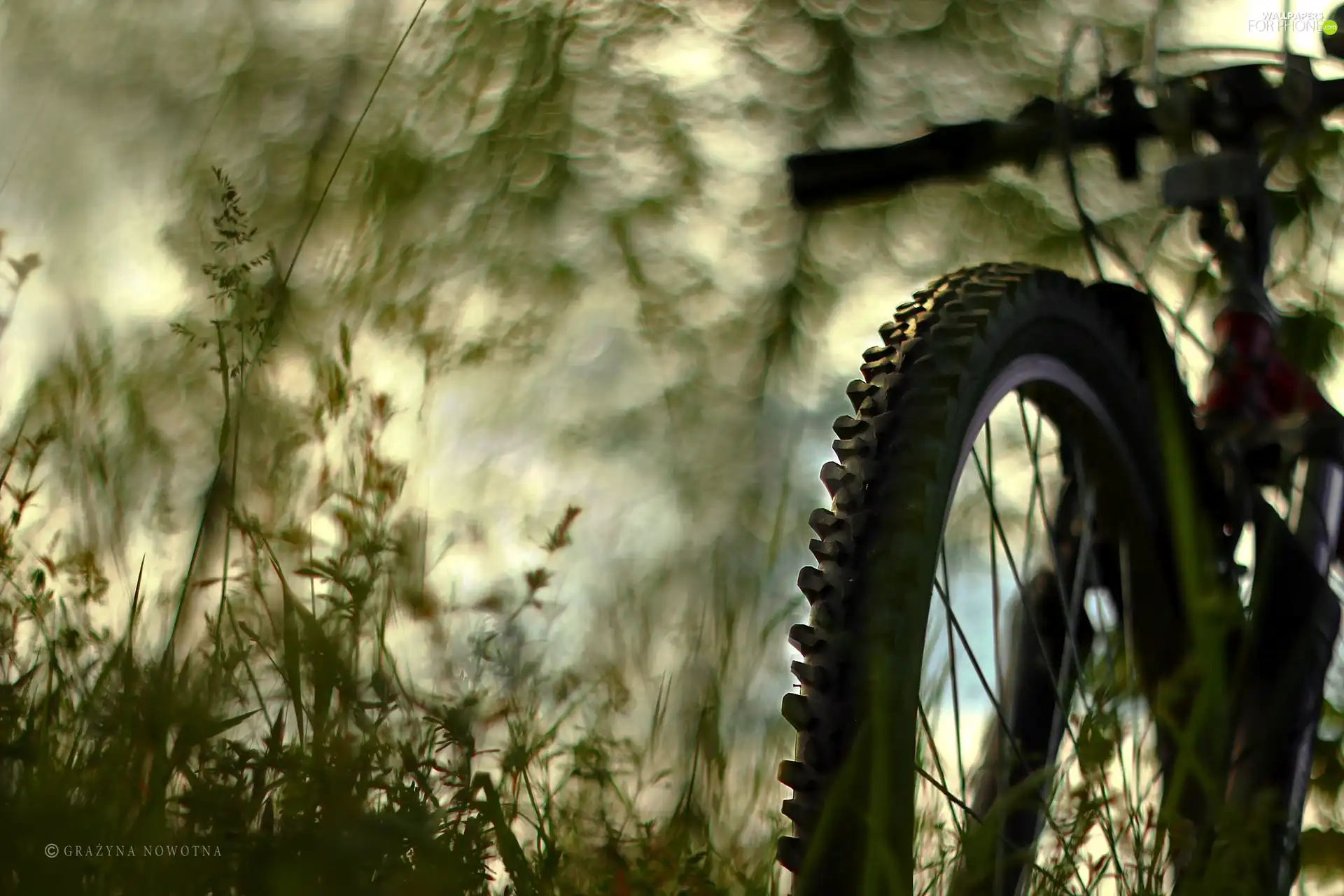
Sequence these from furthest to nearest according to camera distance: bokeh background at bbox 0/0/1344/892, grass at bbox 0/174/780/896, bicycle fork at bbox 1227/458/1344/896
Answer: bokeh background at bbox 0/0/1344/892 < bicycle fork at bbox 1227/458/1344/896 < grass at bbox 0/174/780/896

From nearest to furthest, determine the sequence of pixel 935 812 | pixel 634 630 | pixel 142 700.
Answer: pixel 142 700
pixel 935 812
pixel 634 630

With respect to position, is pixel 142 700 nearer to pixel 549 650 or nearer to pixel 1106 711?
pixel 549 650

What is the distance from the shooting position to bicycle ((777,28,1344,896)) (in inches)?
43.6

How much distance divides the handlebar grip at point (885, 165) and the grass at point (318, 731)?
0.56m

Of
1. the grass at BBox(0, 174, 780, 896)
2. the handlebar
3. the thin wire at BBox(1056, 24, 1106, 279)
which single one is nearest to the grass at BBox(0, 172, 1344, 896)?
the grass at BBox(0, 174, 780, 896)

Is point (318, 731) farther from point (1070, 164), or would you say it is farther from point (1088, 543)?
point (1070, 164)

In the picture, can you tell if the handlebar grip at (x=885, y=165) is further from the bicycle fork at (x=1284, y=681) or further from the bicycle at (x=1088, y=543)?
the bicycle fork at (x=1284, y=681)

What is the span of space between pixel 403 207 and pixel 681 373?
2.53m

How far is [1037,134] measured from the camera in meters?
1.56

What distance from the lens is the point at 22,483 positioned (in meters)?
1.72

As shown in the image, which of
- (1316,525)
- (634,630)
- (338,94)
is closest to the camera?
(1316,525)

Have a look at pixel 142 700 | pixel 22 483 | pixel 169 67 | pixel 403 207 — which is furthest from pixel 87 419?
pixel 169 67

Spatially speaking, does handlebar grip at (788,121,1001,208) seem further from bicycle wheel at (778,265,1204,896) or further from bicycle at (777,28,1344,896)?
bicycle wheel at (778,265,1204,896)

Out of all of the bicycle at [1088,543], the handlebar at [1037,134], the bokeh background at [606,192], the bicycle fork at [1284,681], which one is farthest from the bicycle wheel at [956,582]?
the bokeh background at [606,192]
